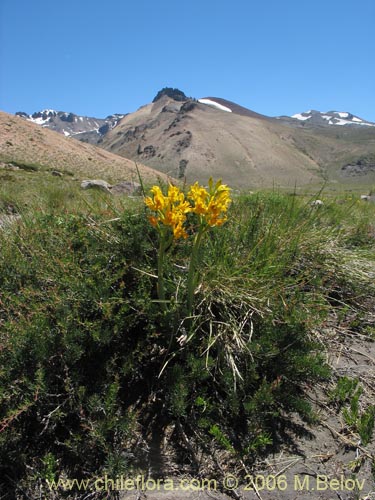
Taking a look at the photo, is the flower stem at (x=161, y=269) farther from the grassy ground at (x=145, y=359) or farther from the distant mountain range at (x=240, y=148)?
the distant mountain range at (x=240, y=148)

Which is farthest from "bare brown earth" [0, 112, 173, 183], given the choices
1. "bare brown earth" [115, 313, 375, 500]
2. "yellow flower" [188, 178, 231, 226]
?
"bare brown earth" [115, 313, 375, 500]

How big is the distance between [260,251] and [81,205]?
2.16 meters

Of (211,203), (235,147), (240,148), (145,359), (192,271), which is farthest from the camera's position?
(235,147)

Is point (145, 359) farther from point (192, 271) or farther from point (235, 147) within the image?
point (235, 147)

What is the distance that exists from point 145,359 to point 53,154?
145ft

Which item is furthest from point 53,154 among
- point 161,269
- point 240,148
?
point 240,148

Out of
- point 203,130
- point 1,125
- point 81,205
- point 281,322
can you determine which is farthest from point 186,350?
point 203,130

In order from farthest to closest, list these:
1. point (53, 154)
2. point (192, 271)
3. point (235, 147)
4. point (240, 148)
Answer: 1. point (235, 147)
2. point (240, 148)
3. point (53, 154)
4. point (192, 271)

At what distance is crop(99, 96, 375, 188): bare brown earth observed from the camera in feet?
357

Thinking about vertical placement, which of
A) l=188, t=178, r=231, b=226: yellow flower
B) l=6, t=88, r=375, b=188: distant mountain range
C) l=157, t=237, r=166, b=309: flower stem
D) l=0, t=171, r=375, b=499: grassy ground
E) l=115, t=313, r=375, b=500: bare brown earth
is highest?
l=6, t=88, r=375, b=188: distant mountain range

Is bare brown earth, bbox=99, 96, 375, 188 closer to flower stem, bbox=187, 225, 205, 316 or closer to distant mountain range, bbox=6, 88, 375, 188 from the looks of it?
distant mountain range, bbox=6, 88, 375, 188

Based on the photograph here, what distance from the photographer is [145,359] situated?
7.98ft

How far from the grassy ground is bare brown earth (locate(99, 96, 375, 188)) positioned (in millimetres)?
96291

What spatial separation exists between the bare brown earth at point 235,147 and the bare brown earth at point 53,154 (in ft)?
171
